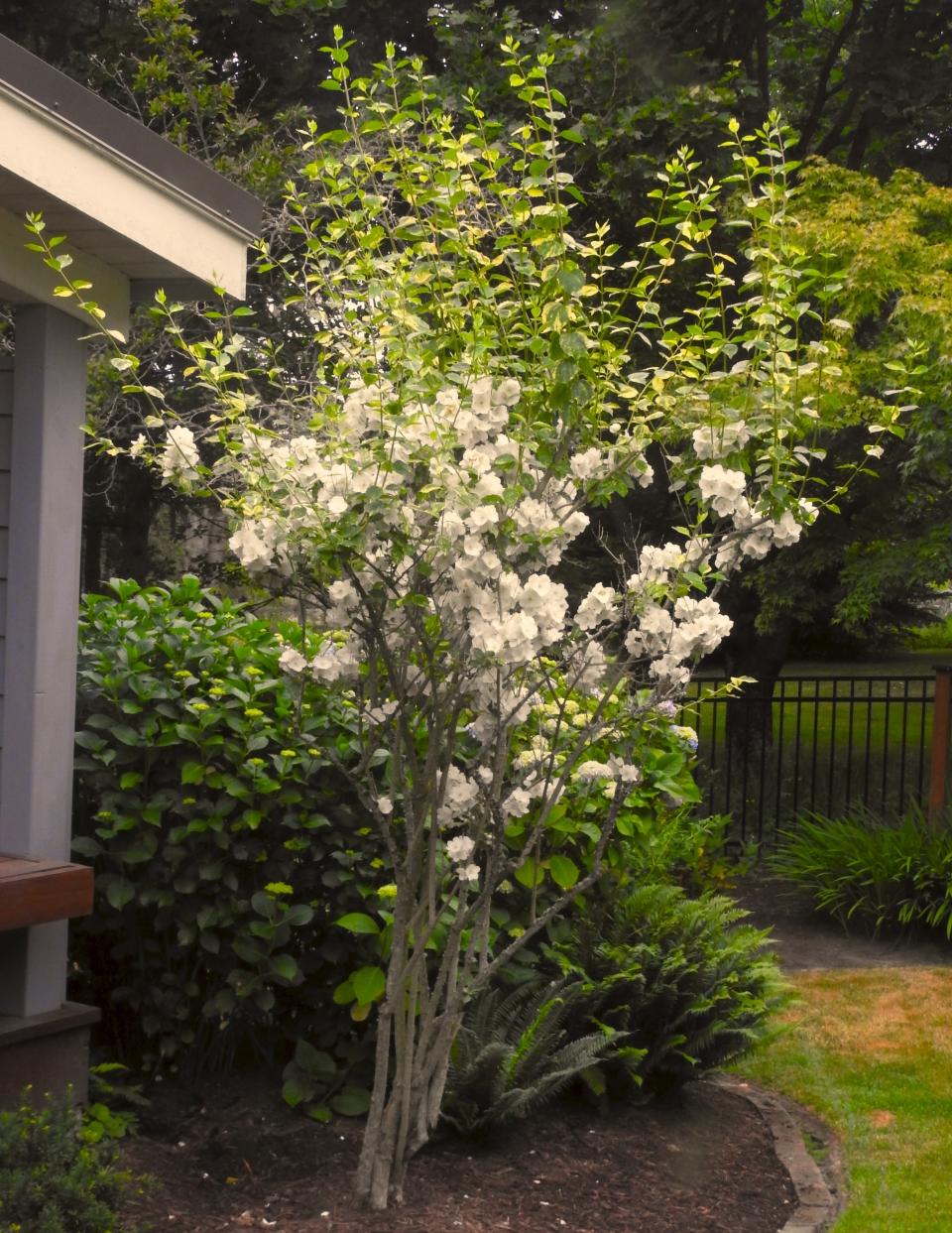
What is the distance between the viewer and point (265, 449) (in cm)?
343

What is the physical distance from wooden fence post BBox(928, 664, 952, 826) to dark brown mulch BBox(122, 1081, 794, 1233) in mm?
4131

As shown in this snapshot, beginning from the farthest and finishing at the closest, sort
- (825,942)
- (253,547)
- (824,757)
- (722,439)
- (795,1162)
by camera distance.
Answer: (824,757) → (825,942) → (795,1162) → (722,439) → (253,547)

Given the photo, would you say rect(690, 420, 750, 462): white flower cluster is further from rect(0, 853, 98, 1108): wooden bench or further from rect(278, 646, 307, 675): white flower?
rect(0, 853, 98, 1108): wooden bench

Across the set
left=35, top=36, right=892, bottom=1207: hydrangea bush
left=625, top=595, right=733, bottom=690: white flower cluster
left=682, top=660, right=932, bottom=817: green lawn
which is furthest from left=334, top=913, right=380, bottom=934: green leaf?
left=682, top=660, right=932, bottom=817: green lawn

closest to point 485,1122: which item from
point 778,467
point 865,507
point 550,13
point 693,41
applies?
point 778,467

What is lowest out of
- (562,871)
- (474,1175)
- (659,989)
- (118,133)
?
(474,1175)

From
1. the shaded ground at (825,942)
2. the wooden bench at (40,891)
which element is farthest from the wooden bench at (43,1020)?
the shaded ground at (825,942)

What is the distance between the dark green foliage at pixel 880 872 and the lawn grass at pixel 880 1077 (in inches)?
25.3

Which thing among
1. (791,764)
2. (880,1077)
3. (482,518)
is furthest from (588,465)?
(791,764)

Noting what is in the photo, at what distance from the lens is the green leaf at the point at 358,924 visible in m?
4.08

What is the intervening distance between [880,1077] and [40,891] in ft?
11.0

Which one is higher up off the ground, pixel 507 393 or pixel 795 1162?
pixel 507 393

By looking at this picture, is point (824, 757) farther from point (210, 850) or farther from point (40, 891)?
point (40, 891)

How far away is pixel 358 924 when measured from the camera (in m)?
4.10
